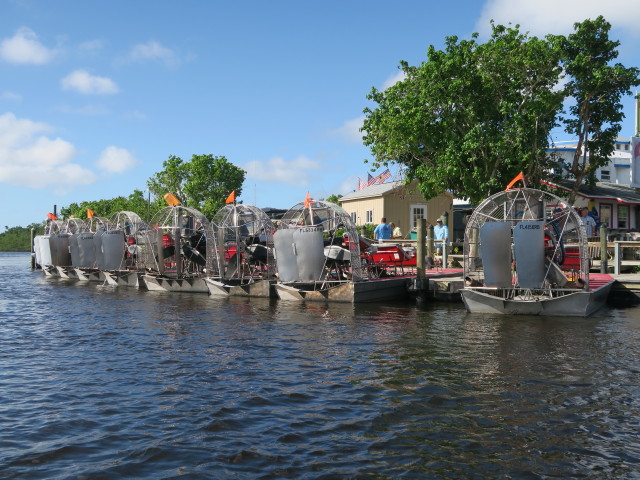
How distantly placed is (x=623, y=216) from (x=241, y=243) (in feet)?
96.3

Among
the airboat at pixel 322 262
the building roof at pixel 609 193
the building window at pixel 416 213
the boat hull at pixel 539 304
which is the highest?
the building roof at pixel 609 193

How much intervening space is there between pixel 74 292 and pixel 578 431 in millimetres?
23280

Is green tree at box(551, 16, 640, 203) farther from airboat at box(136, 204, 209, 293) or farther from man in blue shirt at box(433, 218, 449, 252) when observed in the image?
airboat at box(136, 204, 209, 293)

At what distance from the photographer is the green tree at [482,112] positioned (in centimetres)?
2591

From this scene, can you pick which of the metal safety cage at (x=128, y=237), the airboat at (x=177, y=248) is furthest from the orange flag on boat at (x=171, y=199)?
the metal safety cage at (x=128, y=237)

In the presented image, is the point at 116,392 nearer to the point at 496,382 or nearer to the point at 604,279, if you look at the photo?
the point at 496,382

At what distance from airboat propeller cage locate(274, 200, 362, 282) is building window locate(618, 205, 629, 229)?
89.7ft

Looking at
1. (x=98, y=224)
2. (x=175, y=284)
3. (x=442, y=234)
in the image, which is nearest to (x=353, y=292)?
(x=442, y=234)

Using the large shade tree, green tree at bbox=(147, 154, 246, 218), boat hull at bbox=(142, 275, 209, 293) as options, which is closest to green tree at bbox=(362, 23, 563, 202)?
the large shade tree

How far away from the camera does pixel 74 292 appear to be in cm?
2614

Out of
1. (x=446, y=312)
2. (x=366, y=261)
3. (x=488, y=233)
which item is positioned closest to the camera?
(x=488, y=233)

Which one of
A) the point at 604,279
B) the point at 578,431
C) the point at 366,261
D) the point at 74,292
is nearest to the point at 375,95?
the point at 366,261

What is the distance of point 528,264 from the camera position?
1590cm

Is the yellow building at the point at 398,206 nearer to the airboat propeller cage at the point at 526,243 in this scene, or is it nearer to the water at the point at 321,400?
the airboat propeller cage at the point at 526,243
